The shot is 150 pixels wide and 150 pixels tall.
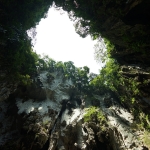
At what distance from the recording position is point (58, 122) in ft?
55.6

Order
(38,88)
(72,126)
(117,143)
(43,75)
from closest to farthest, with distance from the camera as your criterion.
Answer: (117,143) → (72,126) → (38,88) → (43,75)

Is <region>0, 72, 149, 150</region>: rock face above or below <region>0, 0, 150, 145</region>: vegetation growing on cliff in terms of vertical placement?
below

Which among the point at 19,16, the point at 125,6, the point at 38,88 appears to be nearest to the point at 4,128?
the point at 38,88

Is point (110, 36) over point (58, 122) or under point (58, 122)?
over

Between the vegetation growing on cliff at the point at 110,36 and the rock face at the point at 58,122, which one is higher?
the vegetation growing on cliff at the point at 110,36

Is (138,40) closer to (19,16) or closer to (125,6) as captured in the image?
(125,6)

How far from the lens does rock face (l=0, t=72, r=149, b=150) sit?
45.0 feet

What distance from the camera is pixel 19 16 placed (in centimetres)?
1794

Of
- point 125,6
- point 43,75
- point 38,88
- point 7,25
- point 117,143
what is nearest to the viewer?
point 125,6

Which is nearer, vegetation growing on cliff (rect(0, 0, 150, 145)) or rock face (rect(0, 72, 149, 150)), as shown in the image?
vegetation growing on cliff (rect(0, 0, 150, 145))

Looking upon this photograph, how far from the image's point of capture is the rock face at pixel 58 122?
45.0ft

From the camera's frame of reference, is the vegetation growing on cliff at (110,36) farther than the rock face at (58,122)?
No

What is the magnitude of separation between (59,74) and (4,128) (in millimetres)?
10970

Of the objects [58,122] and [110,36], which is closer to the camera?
[110,36]
